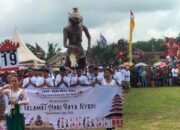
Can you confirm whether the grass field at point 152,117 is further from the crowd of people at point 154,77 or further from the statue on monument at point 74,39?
the crowd of people at point 154,77

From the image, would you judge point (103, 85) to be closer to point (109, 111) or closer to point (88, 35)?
point (109, 111)

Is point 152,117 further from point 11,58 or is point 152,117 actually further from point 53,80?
point 11,58

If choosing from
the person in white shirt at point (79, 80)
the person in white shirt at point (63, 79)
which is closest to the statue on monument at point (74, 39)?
the person in white shirt at point (79, 80)

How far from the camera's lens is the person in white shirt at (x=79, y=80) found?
14749 mm

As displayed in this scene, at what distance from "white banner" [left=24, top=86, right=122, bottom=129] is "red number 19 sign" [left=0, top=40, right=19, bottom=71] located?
0.87 m

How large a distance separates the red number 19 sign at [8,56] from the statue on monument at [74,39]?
281cm

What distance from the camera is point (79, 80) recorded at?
597 inches

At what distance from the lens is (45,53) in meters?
92.4

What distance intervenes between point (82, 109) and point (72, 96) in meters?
0.45

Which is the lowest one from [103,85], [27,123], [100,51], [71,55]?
[27,123]

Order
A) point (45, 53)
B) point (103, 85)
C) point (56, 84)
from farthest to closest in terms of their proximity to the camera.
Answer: point (45, 53) → point (56, 84) → point (103, 85)

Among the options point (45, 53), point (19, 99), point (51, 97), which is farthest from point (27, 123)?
point (45, 53)

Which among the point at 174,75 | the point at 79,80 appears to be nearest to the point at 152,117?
the point at 79,80

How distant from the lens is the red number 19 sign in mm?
14305
